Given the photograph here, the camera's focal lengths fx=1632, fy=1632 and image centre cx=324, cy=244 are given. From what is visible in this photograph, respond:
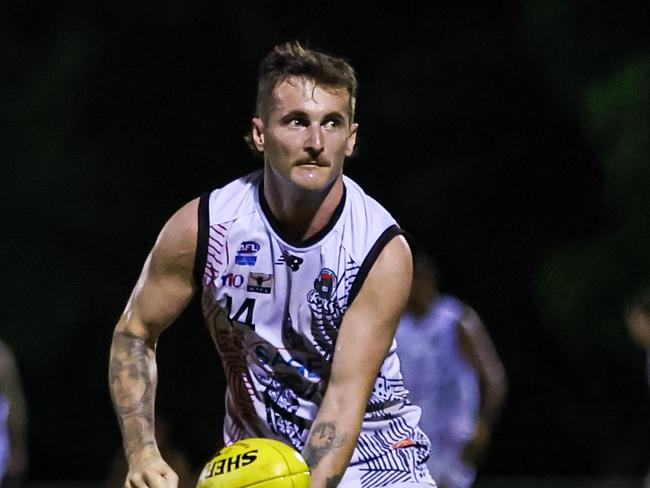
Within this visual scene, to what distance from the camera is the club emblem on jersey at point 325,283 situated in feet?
17.0

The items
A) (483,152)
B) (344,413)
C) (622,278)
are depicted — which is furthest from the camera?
(483,152)

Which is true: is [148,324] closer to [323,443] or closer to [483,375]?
[323,443]

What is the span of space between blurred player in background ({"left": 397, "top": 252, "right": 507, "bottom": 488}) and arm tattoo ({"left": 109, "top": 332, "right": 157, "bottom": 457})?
4.63m

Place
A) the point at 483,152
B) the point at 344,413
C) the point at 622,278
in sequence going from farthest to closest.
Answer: the point at 483,152 → the point at 622,278 → the point at 344,413

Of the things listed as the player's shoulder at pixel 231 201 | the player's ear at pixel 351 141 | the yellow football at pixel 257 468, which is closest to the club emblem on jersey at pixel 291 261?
the player's shoulder at pixel 231 201

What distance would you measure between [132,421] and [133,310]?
365 millimetres

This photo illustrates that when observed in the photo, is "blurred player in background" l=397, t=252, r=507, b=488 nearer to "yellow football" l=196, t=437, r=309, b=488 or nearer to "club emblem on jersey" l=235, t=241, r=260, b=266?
"club emblem on jersey" l=235, t=241, r=260, b=266

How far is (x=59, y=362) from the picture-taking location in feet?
47.1

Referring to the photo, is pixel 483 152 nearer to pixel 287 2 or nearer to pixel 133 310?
pixel 287 2

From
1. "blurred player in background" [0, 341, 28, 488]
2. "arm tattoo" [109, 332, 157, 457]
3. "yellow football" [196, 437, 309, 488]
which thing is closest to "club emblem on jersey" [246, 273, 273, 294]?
"arm tattoo" [109, 332, 157, 457]

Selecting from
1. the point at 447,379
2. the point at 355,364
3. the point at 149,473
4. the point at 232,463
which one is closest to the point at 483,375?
the point at 447,379

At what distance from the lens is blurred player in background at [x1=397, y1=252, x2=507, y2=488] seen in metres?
9.96

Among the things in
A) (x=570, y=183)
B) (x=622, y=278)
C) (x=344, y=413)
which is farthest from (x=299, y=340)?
(x=570, y=183)

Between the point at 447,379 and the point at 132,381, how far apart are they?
4.98 metres
